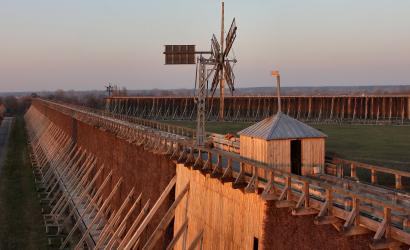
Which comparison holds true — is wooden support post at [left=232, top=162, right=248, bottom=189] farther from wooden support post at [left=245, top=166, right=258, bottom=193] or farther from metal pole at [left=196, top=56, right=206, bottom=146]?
metal pole at [left=196, top=56, right=206, bottom=146]

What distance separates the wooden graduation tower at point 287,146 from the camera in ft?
49.5

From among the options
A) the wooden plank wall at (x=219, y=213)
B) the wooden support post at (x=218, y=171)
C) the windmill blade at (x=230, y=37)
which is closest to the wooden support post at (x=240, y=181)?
the wooden plank wall at (x=219, y=213)

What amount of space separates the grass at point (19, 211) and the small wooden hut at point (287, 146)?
16.9 m

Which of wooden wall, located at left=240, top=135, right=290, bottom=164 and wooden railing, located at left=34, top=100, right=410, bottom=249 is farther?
wooden wall, located at left=240, top=135, right=290, bottom=164

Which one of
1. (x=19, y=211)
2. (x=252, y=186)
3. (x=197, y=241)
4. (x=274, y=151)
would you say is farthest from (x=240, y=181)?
(x=19, y=211)

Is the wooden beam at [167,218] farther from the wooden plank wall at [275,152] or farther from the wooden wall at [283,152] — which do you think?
the wooden plank wall at [275,152]

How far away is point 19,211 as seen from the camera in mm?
34938

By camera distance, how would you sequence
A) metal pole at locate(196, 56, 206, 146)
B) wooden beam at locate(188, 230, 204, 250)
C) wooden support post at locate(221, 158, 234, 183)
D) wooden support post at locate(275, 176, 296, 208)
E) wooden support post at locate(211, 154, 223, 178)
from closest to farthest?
1. wooden support post at locate(275, 176, 296, 208)
2. wooden support post at locate(221, 158, 234, 183)
3. wooden support post at locate(211, 154, 223, 178)
4. wooden beam at locate(188, 230, 204, 250)
5. metal pole at locate(196, 56, 206, 146)

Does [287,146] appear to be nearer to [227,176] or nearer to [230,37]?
[227,176]

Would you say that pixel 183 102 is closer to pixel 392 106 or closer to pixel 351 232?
pixel 392 106

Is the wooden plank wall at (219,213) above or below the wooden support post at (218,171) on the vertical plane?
below

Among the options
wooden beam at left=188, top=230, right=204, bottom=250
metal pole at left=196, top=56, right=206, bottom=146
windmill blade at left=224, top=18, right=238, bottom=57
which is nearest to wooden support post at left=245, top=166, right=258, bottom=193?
wooden beam at left=188, top=230, right=204, bottom=250

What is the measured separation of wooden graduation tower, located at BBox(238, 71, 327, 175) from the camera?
49.5 ft

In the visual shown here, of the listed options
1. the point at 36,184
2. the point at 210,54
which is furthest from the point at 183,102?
the point at 210,54
